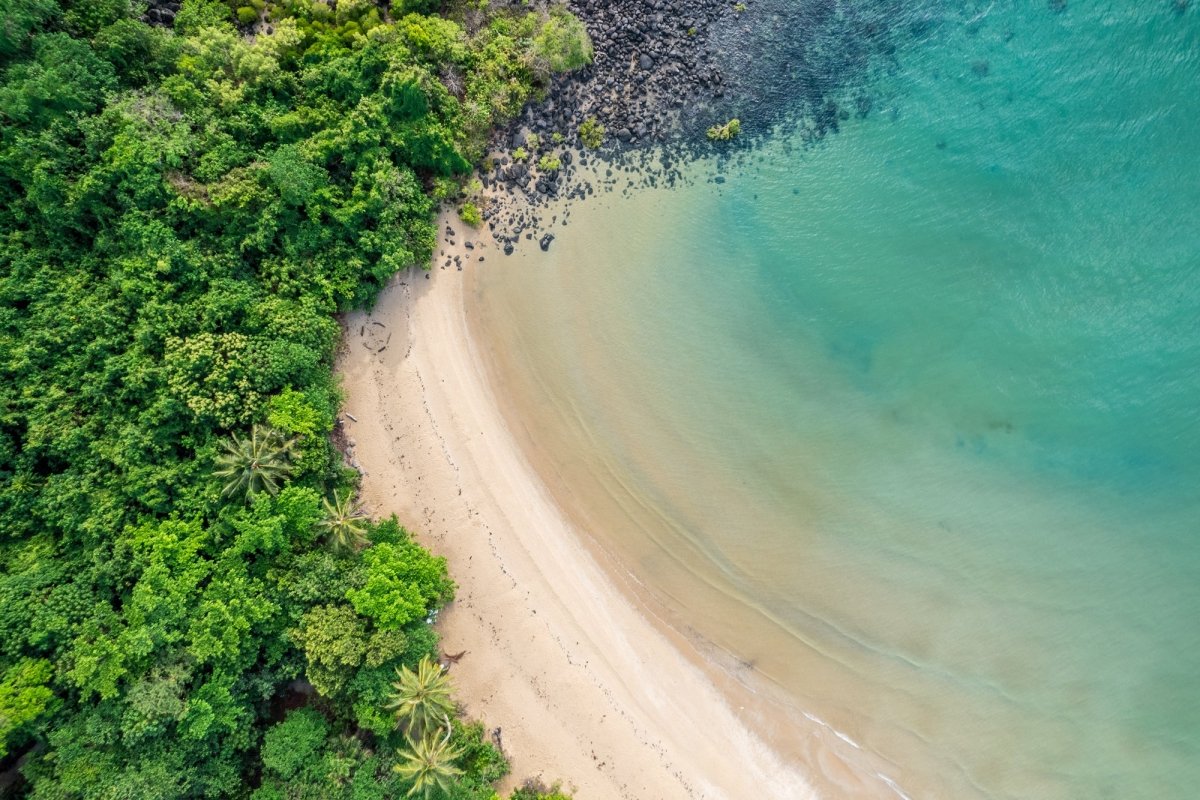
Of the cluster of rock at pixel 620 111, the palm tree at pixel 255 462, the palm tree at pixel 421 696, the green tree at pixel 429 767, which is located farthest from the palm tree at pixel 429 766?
the cluster of rock at pixel 620 111

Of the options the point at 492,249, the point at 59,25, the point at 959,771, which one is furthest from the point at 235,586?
the point at 959,771

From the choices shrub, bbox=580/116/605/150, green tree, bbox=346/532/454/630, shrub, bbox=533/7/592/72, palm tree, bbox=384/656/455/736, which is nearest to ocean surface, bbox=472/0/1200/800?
shrub, bbox=580/116/605/150

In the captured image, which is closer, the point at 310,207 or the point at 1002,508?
the point at 310,207

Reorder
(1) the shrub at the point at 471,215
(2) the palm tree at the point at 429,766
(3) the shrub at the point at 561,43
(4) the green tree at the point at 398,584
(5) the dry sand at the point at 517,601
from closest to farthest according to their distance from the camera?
(2) the palm tree at the point at 429,766
(4) the green tree at the point at 398,584
(5) the dry sand at the point at 517,601
(3) the shrub at the point at 561,43
(1) the shrub at the point at 471,215

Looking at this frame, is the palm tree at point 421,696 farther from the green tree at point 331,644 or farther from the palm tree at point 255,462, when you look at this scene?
the palm tree at point 255,462

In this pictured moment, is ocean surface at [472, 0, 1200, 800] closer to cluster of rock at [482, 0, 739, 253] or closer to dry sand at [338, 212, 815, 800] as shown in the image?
cluster of rock at [482, 0, 739, 253]

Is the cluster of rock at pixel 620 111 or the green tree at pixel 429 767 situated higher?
the cluster of rock at pixel 620 111

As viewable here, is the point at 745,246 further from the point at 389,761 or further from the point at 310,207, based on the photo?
the point at 389,761
